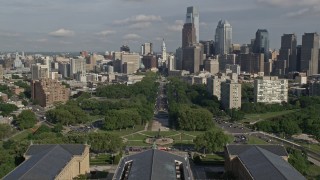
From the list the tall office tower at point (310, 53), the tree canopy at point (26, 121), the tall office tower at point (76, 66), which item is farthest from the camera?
the tall office tower at point (76, 66)

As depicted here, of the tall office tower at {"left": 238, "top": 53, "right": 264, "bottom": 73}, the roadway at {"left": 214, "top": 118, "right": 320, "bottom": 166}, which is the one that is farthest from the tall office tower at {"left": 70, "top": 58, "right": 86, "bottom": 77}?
the roadway at {"left": 214, "top": 118, "right": 320, "bottom": 166}

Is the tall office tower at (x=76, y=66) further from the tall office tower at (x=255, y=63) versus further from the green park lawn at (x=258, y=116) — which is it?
the green park lawn at (x=258, y=116)

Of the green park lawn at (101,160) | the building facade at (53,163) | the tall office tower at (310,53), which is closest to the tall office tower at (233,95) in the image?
the green park lawn at (101,160)

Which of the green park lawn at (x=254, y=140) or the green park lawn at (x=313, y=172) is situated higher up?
the green park lawn at (x=254, y=140)

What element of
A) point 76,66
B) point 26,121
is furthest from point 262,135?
point 76,66

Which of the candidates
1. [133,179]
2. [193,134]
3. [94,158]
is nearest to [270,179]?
[133,179]
